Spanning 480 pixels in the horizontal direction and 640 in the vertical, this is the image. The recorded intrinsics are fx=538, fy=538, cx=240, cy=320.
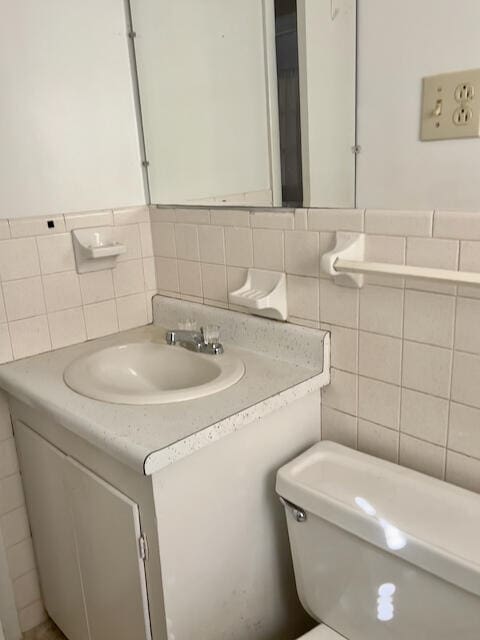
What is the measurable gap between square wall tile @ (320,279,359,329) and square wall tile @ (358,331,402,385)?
0.05 m

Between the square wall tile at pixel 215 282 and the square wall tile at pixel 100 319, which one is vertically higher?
the square wall tile at pixel 215 282

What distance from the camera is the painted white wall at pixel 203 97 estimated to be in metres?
1.46

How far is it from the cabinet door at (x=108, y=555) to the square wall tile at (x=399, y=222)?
729mm

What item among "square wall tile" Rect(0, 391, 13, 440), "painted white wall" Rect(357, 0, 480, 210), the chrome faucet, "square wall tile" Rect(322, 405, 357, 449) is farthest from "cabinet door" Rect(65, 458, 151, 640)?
"painted white wall" Rect(357, 0, 480, 210)

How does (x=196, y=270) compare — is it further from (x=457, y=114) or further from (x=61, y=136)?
(x=457, y=114)

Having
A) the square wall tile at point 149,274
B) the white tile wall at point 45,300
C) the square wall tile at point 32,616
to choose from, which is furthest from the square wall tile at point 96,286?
the square wall tile at point 32,616

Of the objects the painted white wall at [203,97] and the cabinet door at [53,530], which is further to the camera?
the painted white wall at [203,97]

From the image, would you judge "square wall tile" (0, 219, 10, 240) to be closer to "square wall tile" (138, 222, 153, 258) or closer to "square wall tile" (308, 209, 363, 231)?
"square wall tile" (138, 222, 153, 258)

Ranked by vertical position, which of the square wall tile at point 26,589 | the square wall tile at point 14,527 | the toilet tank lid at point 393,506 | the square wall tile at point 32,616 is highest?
the toilet tank lid at point 393,506

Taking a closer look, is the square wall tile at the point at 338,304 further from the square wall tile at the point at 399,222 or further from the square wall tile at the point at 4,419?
the square wall tile at the point at 4,419

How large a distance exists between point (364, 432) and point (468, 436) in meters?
0.24

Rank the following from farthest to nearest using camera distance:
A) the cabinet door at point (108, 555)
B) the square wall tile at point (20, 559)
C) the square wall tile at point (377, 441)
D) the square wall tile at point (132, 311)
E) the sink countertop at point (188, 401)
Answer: the square wall tile at point (132, 311)
the square wall tile at point (20, 559)
the square wall tile at point (377, 441)
the cabinet door at point (108, 555)
the sink countertop at point (188, 401)

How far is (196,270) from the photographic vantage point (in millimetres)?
1514

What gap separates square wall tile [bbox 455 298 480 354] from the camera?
98 centimetres
